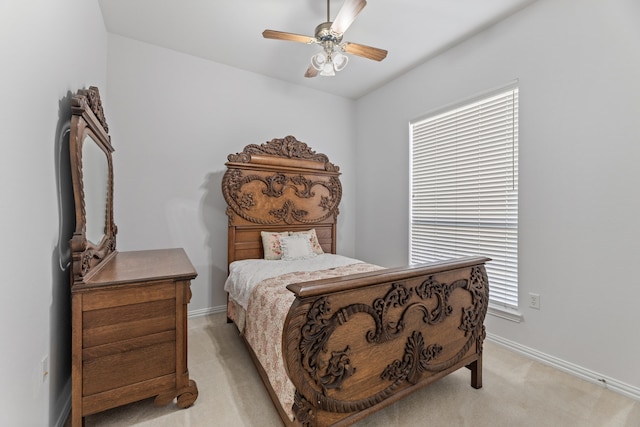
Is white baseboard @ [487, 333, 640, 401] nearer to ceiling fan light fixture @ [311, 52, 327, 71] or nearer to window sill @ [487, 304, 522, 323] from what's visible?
window sill @ [487, 304, 522, 323]

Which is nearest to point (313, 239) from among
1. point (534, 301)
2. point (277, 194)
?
point (277, 194)

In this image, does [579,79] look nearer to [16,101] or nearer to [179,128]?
[16,101]

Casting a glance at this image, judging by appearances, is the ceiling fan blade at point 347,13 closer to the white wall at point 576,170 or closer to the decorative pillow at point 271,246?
the white wall at point 576,170

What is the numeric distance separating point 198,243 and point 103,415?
1.78 metres

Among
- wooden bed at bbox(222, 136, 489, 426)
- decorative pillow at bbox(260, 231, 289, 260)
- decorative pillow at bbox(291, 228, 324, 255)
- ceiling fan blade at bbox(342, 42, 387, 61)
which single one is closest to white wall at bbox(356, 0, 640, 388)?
wooden bed at bbox(222, 136, 489, 426)

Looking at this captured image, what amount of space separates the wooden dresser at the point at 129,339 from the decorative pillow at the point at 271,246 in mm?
1318

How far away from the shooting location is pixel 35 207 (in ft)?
4.20

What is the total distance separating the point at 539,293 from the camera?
7.52 feet

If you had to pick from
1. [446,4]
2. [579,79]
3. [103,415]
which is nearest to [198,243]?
[103,415]

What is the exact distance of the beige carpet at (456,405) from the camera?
1.60m

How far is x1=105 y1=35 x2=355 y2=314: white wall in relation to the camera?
112 inches

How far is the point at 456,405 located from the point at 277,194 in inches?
103

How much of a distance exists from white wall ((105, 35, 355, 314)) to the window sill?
2.92m

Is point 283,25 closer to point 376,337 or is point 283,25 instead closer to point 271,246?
point 271,246
